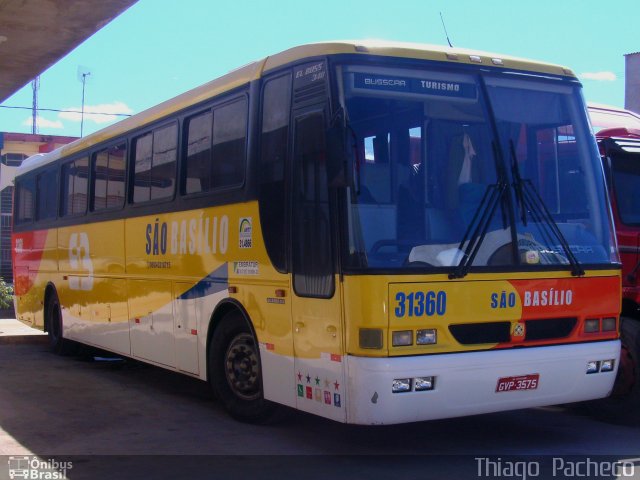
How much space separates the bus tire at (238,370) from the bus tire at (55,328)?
19.9 feet

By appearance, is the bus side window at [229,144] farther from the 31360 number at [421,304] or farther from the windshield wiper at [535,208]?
the windshield wiper at [535,208]

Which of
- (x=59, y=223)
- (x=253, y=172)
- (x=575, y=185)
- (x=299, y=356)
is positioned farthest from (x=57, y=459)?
(x=59, y=223)

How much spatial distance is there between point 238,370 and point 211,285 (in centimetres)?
92

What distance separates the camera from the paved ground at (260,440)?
660 centimetres

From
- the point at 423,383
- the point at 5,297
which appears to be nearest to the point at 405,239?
the point at 423,383

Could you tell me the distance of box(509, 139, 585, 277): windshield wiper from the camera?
22.2 ft

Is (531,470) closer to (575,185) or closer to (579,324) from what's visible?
(579,324)

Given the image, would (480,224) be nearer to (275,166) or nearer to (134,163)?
(275,166)

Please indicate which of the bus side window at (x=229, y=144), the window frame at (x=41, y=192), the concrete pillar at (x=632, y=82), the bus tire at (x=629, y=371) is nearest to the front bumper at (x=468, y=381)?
the bus tire at (x=629, y=371)

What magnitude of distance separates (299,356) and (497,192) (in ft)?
6.80

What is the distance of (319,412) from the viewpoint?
6.61 metres

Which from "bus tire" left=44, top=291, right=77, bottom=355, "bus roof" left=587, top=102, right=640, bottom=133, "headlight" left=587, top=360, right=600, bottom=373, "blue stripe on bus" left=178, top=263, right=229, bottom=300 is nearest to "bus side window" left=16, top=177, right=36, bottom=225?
"bus tire" left=44, top=291, right=77, bottom=355

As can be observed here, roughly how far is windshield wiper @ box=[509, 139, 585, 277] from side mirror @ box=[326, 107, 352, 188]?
4.72ft

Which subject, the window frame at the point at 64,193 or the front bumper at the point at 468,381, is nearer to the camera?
the front bumper at the point at 468,381
